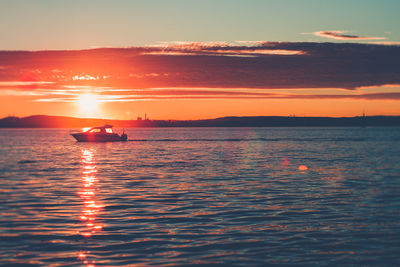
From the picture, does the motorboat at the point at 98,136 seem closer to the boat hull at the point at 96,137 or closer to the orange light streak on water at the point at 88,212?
the boat hull at the point at 96,137

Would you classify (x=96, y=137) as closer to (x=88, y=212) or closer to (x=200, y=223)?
(x=88, y=212)

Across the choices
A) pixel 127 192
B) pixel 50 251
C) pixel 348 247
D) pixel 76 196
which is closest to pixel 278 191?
pixel 127 192

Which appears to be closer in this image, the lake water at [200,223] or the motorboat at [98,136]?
the lake water at [200,223]

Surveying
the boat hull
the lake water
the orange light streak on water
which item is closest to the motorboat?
the boat hull

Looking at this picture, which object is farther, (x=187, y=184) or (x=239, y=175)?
(x=239, y=175)

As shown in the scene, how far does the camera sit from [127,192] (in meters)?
30.6

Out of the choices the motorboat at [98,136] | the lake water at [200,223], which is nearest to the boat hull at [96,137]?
the motorboat at [98,136]

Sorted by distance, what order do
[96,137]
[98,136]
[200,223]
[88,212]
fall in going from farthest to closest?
[96,137] → [98,136] → [88,212] → [200,223]

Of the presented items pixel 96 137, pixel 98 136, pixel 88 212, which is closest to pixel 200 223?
pixel 88 212

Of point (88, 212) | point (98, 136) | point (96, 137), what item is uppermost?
point (98, 136)

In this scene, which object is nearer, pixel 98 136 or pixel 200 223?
pixel 200 223

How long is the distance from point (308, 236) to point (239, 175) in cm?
2427

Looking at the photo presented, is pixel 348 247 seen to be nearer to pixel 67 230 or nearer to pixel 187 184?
pixel 67 230

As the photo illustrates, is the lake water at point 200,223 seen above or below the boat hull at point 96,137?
below
